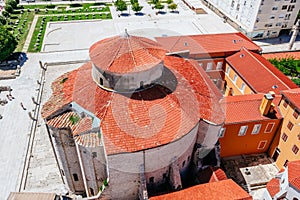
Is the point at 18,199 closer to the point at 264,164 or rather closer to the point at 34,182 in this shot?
the point at 34,182

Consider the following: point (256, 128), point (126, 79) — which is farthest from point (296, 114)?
point (126, 79)

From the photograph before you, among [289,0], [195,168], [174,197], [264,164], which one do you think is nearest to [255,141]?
[264,164]

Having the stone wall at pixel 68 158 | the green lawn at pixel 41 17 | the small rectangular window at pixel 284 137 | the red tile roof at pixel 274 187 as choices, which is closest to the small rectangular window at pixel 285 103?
the small rectangular window at pixel 284 137

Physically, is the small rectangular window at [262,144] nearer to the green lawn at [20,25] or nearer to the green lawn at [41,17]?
the green lawn at [41,17]

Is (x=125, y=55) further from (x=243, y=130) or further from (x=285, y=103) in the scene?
(x=285, y=103)

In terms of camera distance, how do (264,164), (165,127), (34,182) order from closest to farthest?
(165,127), (34,182), (264,164)
